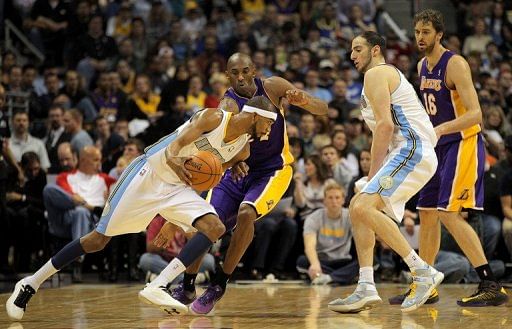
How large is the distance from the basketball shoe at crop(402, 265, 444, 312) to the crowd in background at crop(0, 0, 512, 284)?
3.26m

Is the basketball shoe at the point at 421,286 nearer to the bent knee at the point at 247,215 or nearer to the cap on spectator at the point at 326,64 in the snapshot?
the bent knee at the point at 247,215

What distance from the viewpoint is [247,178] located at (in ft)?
24.3

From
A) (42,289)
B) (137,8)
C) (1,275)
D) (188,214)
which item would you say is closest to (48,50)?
(137,8)

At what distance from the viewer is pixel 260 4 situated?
1719 centimetres

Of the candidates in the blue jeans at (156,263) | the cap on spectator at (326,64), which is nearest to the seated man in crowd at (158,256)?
the blue jeans at (156,263)

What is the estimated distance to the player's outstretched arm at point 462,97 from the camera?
7281 mm

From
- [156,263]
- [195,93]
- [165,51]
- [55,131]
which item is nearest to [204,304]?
[156,263]

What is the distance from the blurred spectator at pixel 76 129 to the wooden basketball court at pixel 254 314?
3052 mm

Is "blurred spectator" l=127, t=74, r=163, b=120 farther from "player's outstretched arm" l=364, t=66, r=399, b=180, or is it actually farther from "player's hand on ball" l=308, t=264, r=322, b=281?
"player's outstretched arm" l=364, t=66, r=399, b=180

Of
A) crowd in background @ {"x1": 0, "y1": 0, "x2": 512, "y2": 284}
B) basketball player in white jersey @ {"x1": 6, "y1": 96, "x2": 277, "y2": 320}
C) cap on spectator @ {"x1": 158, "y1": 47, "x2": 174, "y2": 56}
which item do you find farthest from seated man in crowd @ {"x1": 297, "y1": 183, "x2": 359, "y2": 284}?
cap on spectator @ {"x1": 158, "y1": 47, "x2": 174, "y2": 56}

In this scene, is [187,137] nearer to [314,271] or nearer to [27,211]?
[314,271]

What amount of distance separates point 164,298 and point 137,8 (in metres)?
11.3

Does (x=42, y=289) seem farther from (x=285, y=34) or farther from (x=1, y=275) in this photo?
(x=285, y=34)

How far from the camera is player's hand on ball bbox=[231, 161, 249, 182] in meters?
6.97
